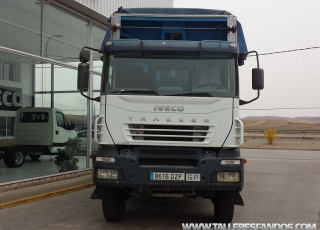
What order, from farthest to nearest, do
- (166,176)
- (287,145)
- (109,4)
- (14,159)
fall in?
(287,145) → (109,4) → (14,159) → (166,176)

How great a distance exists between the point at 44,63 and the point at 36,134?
6.66 feet

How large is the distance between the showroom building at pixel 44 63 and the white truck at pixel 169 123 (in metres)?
4.26

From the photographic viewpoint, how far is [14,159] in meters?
10.8

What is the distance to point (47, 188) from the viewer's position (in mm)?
10492

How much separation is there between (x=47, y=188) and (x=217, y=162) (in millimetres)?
5670

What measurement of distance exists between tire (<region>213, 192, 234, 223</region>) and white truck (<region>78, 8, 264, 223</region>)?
0.05ft

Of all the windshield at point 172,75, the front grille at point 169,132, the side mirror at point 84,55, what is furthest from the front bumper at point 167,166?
the side mirror at point 84,55

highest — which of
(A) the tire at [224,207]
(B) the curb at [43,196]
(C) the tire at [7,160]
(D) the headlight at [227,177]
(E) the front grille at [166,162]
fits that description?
(E) the front grille at [166,162]

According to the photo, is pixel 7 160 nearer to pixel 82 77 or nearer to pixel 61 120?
pixel 61 120

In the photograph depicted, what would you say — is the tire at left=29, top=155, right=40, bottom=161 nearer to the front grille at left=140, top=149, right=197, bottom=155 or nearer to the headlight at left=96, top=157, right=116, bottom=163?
the headlight at left=96, top=157, right=116, bottom=163

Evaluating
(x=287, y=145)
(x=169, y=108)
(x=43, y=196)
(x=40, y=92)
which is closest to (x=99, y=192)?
(x=169, y=108)

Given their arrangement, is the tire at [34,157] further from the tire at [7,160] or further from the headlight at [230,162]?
the headlight at [230,162]

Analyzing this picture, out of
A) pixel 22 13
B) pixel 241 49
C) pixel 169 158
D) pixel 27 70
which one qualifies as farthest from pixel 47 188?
pixel 241 49

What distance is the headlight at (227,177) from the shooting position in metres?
6.24
